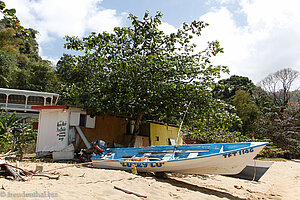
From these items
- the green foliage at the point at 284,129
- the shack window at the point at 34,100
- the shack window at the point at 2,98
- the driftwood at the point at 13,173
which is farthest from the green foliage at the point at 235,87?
the driftwood at the point at 13,173

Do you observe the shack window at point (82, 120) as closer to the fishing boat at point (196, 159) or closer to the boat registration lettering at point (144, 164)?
the fishing boat at point (196, 159)

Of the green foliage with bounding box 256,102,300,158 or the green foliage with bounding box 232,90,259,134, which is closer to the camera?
the green foliage with bounding box 256,102,300,158

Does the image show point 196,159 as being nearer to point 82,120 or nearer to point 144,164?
point 144,164

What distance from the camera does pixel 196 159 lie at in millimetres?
6125

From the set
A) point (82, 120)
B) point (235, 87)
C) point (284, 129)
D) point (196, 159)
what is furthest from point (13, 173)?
point (235, 87)

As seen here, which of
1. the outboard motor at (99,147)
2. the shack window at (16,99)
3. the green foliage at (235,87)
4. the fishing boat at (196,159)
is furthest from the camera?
the green foliage at (235,87)

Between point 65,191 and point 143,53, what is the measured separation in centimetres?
778

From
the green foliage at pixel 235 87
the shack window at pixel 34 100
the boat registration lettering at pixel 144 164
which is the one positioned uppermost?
the green foliage at pixel 235 87

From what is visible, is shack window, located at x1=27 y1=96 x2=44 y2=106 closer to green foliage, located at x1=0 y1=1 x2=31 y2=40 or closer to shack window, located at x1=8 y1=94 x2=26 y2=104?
shack window, located at x1=8 y1=94 x2=26 y2=104

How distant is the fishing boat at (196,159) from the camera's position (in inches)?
232

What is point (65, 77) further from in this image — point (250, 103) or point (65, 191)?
point (65, 191)

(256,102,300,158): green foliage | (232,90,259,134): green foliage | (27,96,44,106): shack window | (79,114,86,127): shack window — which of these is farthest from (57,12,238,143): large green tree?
(27,96,44,106): shack window

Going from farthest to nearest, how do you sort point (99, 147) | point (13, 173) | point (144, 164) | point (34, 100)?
point (34, 100)
point (99, 147)
point (144, 164)
point (13, 173)

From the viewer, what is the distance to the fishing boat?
5.89 m
